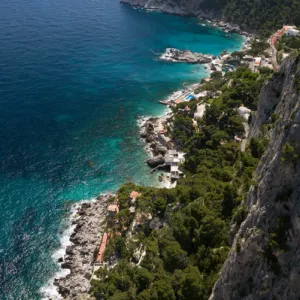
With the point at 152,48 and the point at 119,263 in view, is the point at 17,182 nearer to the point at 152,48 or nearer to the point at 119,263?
the point at 119,263

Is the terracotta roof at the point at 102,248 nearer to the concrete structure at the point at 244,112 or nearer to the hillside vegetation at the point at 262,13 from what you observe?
the concrete structure at the point at 244,112

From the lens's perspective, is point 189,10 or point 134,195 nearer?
point 134,195

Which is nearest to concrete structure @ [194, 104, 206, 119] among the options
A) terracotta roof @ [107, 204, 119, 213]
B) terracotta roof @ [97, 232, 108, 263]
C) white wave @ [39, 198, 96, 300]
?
terracotta roof @ [107, 204, 119, 213]

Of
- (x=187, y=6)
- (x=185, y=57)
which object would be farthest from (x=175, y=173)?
(x=187, y=6)

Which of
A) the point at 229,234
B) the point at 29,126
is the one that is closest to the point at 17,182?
the point at 29,126

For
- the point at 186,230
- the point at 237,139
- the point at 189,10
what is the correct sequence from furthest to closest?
the point at 189,10 < the point at 237,139 < the point at 186,230

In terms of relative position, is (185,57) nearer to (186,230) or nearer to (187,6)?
(187,6)
